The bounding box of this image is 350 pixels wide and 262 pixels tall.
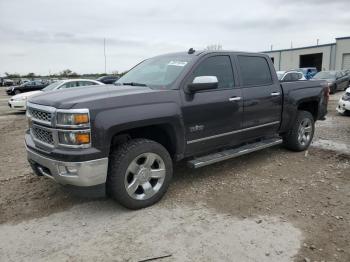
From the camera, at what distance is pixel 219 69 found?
4938mm

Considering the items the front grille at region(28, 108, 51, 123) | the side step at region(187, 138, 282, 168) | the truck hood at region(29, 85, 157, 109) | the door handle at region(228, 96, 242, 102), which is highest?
the truck hood at region(29, 85, 157, 109)

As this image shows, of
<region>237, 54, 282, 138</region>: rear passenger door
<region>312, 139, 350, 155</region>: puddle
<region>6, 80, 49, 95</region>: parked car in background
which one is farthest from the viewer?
<region>6, 80, 49, 95</region>: parked car in background

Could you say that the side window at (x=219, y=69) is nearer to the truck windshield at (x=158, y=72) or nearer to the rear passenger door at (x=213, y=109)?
the rear passenger door at (x=213, y=109)

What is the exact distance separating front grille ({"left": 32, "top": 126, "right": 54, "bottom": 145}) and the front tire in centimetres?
71

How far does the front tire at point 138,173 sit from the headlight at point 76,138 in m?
0.45

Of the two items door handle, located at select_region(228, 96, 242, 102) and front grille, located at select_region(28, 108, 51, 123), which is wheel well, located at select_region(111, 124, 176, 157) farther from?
door handle, located at select_region(228, 96, 242, 102)

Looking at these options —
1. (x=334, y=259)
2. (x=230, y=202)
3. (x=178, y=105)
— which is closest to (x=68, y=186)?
(x=178, y=105)

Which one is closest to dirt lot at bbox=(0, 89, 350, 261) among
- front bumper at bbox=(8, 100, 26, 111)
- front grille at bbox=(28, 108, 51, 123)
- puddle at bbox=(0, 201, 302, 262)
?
puddle at bbox=(0, 201, 302, 262)

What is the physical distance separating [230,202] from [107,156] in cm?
167

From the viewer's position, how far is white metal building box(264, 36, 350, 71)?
1492 inches

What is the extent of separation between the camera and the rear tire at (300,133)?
249 inches

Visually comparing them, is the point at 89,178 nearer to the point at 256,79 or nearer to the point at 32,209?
the point at 32,209

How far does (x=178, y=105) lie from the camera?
13.9 feet

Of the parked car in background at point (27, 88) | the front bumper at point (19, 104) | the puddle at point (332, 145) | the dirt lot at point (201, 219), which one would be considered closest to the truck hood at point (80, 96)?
the dirt lot at point (201, 219)
